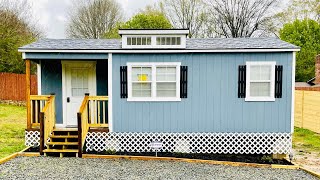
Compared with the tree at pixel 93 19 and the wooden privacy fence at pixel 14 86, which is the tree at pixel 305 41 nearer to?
the tree at pixel 93 19

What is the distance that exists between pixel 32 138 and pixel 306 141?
9.77 meters

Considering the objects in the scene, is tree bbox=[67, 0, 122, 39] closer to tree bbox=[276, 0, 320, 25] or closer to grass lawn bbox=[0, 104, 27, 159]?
grass lawn bbox=[0, 104, 27, 159]

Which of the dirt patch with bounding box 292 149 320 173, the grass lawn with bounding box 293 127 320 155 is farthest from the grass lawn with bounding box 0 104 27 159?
the grass lawn with bounding box 293 127 320 155

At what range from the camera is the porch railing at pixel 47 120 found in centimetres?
804

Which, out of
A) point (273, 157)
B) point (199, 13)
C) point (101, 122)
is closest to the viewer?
point (273, 157)

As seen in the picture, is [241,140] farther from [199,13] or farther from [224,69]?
[199,13]

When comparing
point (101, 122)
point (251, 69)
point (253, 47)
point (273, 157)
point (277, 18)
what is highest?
point (277, 18)

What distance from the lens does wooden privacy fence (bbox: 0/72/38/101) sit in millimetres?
21281

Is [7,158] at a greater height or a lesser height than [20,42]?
lesser

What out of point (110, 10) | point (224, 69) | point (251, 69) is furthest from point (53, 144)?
point (110, 10)

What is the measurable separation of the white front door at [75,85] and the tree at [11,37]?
47.1 feet

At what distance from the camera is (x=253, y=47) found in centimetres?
845

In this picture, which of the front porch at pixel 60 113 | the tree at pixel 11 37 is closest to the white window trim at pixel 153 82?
the front porch at pixel 60 113

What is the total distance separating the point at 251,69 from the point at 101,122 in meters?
4.99
